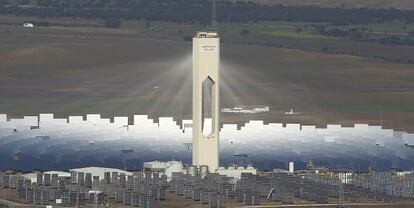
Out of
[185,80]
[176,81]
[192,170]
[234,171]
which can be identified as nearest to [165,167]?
[192,170]

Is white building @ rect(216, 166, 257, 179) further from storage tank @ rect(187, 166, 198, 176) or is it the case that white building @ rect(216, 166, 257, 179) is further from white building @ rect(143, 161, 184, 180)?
white building @ rect(143, 161, 184, 180)

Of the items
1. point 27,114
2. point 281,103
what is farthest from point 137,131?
point 281,103

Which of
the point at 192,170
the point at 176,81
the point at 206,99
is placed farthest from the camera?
the point at 176,81

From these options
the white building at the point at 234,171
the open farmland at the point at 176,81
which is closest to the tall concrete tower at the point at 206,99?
the white building at the point at 234,171

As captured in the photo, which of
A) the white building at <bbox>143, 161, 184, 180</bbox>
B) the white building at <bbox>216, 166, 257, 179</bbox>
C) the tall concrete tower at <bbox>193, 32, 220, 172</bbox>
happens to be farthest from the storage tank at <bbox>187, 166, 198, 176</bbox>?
the white building at <bbox>216, 166, 257, 179</bbox>

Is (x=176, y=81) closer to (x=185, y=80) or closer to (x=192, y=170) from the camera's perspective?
(x=185, y=80)

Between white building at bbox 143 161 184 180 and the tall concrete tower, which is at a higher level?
the tall concrete tower
